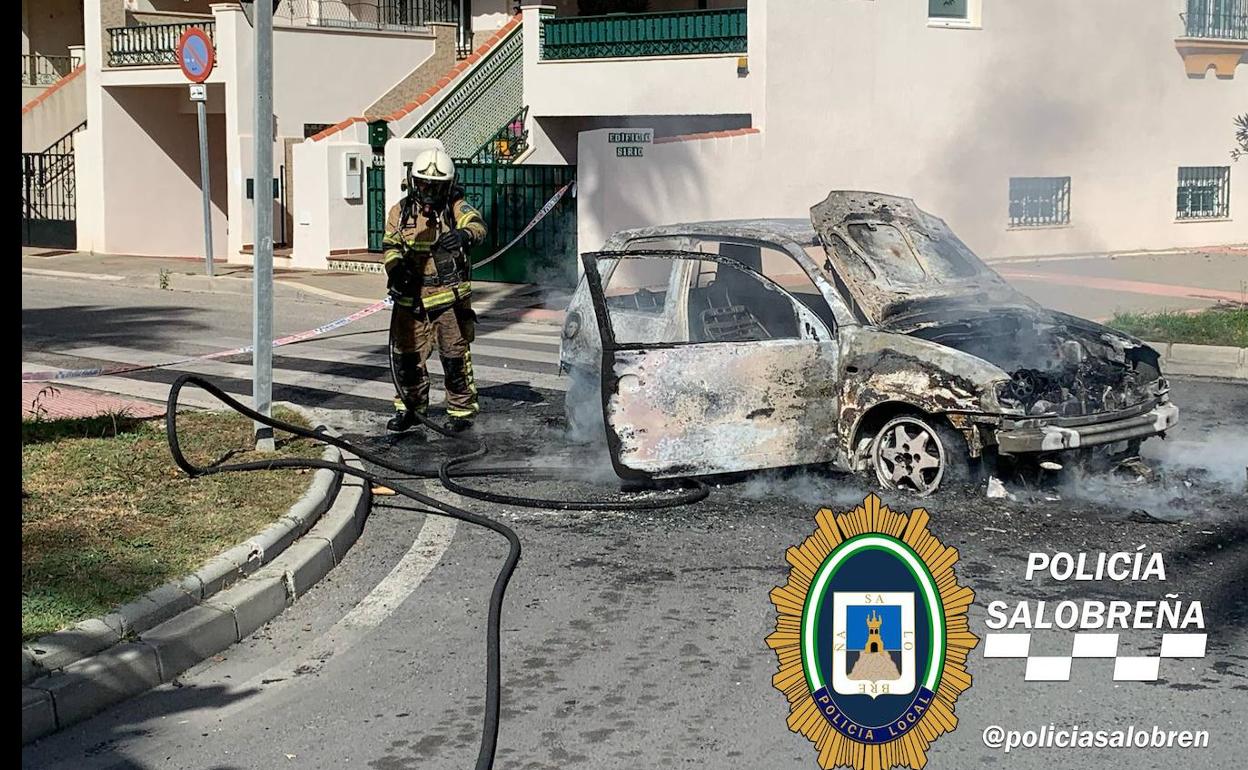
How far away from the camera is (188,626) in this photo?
561 cm

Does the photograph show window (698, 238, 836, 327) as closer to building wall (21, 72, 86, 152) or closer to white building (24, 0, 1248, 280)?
white building (24, 0, 1248, 280)

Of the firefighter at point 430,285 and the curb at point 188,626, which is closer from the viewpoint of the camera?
the curb at point 188,626

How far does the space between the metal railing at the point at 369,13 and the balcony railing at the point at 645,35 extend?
4.89 meters

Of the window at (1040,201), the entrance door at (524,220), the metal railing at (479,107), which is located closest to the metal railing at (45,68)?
the metal railing at (479,107)

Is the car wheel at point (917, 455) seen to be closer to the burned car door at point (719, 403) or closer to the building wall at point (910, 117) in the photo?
the burned car door at point (719, 403)

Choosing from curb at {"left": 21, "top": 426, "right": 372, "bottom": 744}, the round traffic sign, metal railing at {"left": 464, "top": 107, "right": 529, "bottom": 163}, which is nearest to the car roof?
curb at {"left": 21, "top": 426, "right": 372, "bottom": 744}

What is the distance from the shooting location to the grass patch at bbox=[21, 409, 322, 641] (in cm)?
583

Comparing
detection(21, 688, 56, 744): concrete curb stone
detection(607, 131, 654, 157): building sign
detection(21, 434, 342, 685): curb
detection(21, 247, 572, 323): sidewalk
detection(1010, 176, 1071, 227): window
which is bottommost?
detection(21, 688, 56, 744): concrete curb stone

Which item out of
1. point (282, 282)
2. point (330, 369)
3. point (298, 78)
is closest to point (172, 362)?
point (330, 369)

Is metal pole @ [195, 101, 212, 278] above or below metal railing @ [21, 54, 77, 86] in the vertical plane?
below

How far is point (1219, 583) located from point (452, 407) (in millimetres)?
5059

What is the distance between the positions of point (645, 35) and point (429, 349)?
12.2 meters

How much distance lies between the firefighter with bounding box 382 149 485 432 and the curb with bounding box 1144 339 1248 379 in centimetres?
597

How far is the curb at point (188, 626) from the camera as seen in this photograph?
494 centimetres
